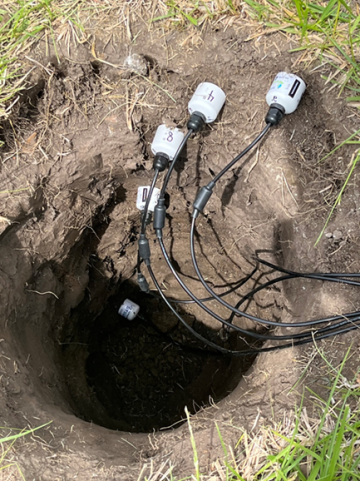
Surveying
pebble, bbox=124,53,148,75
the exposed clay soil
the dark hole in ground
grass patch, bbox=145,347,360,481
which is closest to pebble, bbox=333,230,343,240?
the exposed clay soil

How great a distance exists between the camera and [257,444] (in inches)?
48.6

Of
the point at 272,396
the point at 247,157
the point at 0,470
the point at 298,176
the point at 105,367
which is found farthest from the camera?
the point at 105,367

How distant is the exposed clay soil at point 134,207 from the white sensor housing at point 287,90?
8 cm

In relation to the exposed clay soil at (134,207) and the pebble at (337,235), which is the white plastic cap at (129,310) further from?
the pebble at (337,235)

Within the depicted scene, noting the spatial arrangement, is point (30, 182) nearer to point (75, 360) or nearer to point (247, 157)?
point (247, 157)

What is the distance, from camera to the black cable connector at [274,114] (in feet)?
4.99

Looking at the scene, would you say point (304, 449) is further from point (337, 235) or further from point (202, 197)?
point (202, 197)

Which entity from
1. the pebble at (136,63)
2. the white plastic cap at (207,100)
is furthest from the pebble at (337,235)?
the pebble at (136,63)

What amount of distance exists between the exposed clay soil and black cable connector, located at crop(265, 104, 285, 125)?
0.09m

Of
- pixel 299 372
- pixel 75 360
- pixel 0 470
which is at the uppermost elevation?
pixel 299 372

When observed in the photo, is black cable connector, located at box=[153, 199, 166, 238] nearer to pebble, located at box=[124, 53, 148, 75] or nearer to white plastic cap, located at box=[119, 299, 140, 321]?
pebble, located at box=[124, 53, 148, 75]

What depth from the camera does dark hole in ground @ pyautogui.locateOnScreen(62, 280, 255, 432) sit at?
254 centimetres

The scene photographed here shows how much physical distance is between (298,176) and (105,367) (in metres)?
2.00

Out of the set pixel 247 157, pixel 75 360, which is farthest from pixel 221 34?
pixel 75 360
